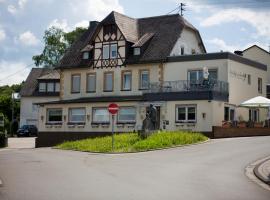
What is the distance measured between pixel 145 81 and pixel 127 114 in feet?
12.2

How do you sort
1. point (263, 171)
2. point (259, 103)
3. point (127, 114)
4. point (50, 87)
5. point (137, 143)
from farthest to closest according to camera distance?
point (50, 87) < point (127, 114) < point (259, 103) < point (137, 143) < point (263, 171)

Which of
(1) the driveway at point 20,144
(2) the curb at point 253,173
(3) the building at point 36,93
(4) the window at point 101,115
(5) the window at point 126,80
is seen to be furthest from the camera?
(3) the building at point 36,93

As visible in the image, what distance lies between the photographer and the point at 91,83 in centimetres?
4988

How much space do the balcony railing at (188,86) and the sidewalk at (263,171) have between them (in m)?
19.3

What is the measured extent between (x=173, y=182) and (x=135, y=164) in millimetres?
5964

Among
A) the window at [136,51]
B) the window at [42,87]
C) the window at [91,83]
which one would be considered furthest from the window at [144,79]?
the window at [42,87]

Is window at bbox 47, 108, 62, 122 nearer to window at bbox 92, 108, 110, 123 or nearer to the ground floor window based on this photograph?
window at bbox 92, 108, 110, 123

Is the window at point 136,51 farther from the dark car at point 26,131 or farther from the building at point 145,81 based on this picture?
the dark car at point 26,131

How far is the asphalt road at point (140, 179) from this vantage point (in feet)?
41.3

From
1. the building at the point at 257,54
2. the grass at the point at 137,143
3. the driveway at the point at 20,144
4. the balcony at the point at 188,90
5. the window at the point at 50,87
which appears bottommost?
the driveway at the point at 20,144

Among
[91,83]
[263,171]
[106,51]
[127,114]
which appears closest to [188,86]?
[127,114]

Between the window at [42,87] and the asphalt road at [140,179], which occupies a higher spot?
the window at [42,87]

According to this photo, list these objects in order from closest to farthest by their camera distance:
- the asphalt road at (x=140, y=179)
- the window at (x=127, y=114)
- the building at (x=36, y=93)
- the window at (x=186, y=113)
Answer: the asphalt road at (x=140, y=179), the window at (x=186, y=113), the window at (x=127, y=114), the building at (x=36, y=93)

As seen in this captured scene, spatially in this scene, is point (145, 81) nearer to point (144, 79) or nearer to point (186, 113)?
point (144, 79)
